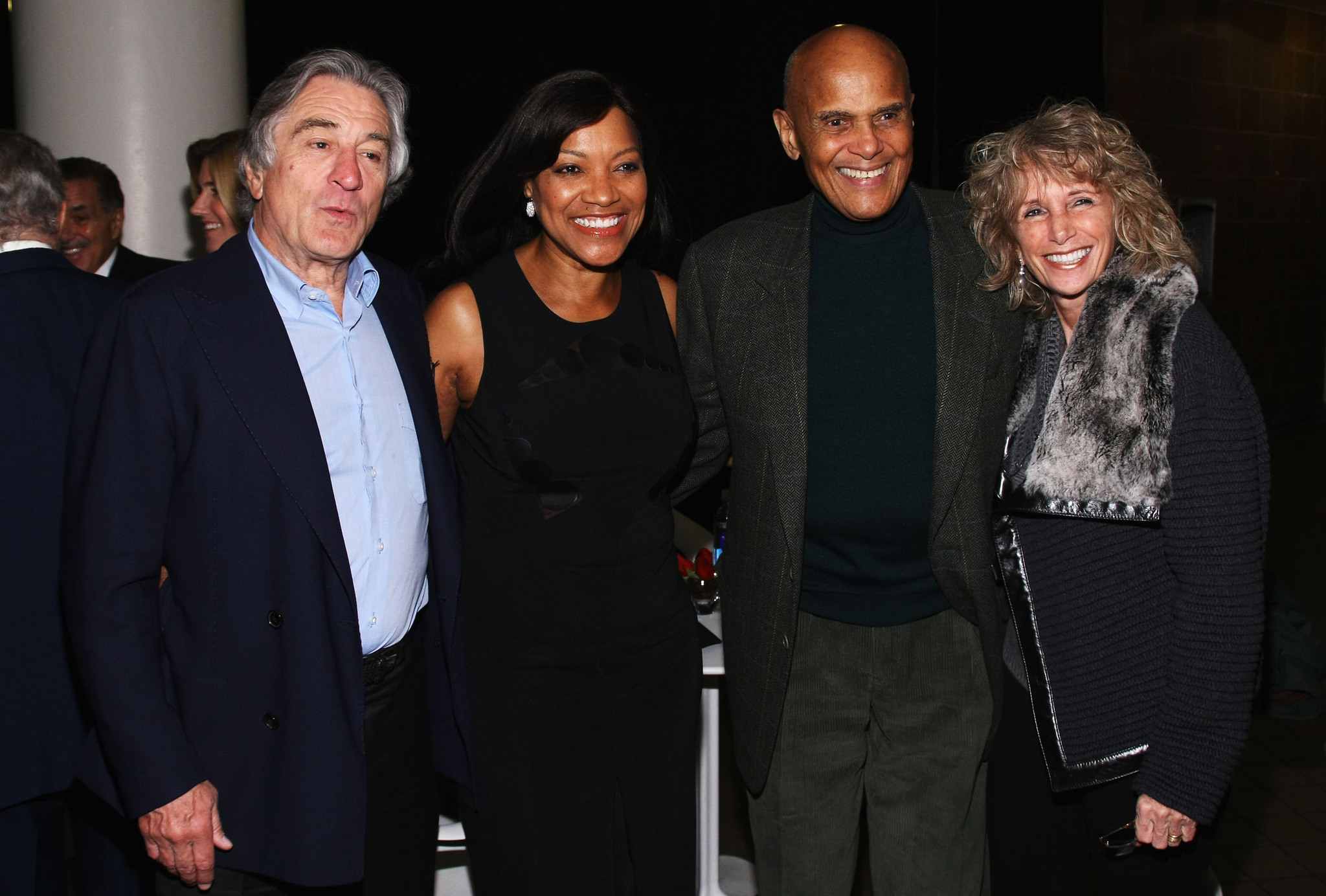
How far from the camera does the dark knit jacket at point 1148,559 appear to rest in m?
1.63

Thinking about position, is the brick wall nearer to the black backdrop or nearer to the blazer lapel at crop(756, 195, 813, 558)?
the black backdrop

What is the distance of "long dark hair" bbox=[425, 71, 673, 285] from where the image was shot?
200 centimetres

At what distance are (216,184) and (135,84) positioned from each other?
121 centimetres

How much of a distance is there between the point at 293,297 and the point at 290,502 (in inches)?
13.2

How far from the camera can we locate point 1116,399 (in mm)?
1718

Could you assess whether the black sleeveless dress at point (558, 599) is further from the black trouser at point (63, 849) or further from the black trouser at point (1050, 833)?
the black trouser at point (63, 849)

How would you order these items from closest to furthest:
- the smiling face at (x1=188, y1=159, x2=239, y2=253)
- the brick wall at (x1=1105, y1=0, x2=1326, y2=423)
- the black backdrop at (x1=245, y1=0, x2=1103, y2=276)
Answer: the smiling face at (x1=188, y1=159, x2=239, y2=253) < the black backdrop at (x1=245, y1=0, x2=1103, y2=276) < the brick wall at (x1=1105, y1=0, x2=1326, y2=423)

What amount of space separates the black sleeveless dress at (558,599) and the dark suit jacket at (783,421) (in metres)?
0.17

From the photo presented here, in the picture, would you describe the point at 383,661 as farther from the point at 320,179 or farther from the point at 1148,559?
the point at 1148,559

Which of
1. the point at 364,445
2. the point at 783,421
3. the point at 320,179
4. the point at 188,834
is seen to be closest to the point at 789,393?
the point at 783,421

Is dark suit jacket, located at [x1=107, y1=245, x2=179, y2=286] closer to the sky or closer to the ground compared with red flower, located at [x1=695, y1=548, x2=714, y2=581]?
closer to the sky

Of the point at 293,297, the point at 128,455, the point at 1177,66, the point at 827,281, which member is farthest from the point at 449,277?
the point at 1177,66

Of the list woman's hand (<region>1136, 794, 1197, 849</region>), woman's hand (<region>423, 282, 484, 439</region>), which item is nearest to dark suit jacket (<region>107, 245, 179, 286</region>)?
woman's hand (<region>423, 282, 484, 439</region>)

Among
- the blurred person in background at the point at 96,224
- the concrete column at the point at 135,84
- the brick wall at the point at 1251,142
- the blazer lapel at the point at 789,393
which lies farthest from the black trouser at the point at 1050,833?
the brick wall at the point at 1251,142
